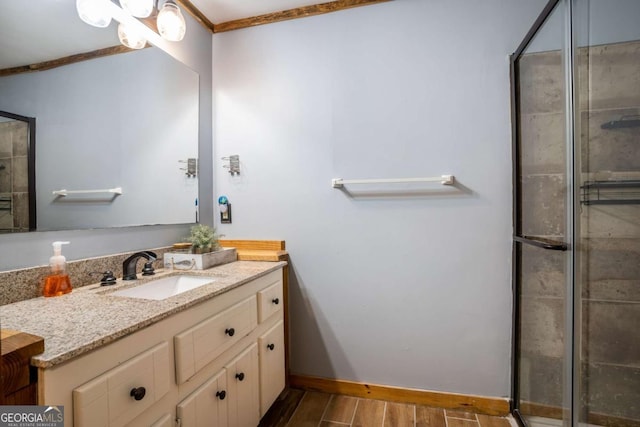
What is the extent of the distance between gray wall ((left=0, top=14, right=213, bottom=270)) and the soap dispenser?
81mm

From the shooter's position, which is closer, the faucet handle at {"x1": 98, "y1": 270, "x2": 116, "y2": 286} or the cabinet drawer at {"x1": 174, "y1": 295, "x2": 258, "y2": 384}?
the cabinet drawer at {"x1": 174, "y1": 295, "x2": 258, "y2": 384}

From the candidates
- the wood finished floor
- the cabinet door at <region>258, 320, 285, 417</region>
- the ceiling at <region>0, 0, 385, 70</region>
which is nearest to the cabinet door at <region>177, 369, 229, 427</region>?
the cabinet door at <region>258, 320, 285, 417</region>

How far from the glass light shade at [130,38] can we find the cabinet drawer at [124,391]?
137 cm

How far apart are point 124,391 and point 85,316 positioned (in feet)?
0.79

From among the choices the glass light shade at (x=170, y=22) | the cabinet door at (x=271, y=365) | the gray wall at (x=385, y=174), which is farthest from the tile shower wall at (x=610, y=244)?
the glass light shade at (x=170, y=22)

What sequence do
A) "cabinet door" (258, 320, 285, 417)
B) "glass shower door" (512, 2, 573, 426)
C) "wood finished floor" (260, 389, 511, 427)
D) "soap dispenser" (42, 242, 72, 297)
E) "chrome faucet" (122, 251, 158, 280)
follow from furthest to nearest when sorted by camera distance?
"wood finished floor" (260, 389, 511, 427), "cabinet door" (258, 320, 285, 417), "chrome faucet" (122, 251, 158, 280), "glass shower door" (512, 2, 573, 426), "soap dispenser" (42, 242, 72, 297)

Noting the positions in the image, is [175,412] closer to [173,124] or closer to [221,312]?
[221,312]

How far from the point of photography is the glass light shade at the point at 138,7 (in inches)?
53.8

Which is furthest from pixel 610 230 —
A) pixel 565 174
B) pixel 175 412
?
pixel 175 412

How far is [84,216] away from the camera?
1.26 meters

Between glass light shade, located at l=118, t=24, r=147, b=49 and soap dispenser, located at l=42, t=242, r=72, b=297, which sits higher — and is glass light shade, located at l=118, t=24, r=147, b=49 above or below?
above

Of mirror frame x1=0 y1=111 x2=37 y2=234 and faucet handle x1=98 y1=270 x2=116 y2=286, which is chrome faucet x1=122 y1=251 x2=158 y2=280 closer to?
faucet handle x1=98 y1=270 x2=116 y2=286

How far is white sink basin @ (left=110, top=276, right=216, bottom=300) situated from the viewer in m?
1.28

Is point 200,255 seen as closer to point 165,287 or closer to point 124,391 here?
point 165,287
